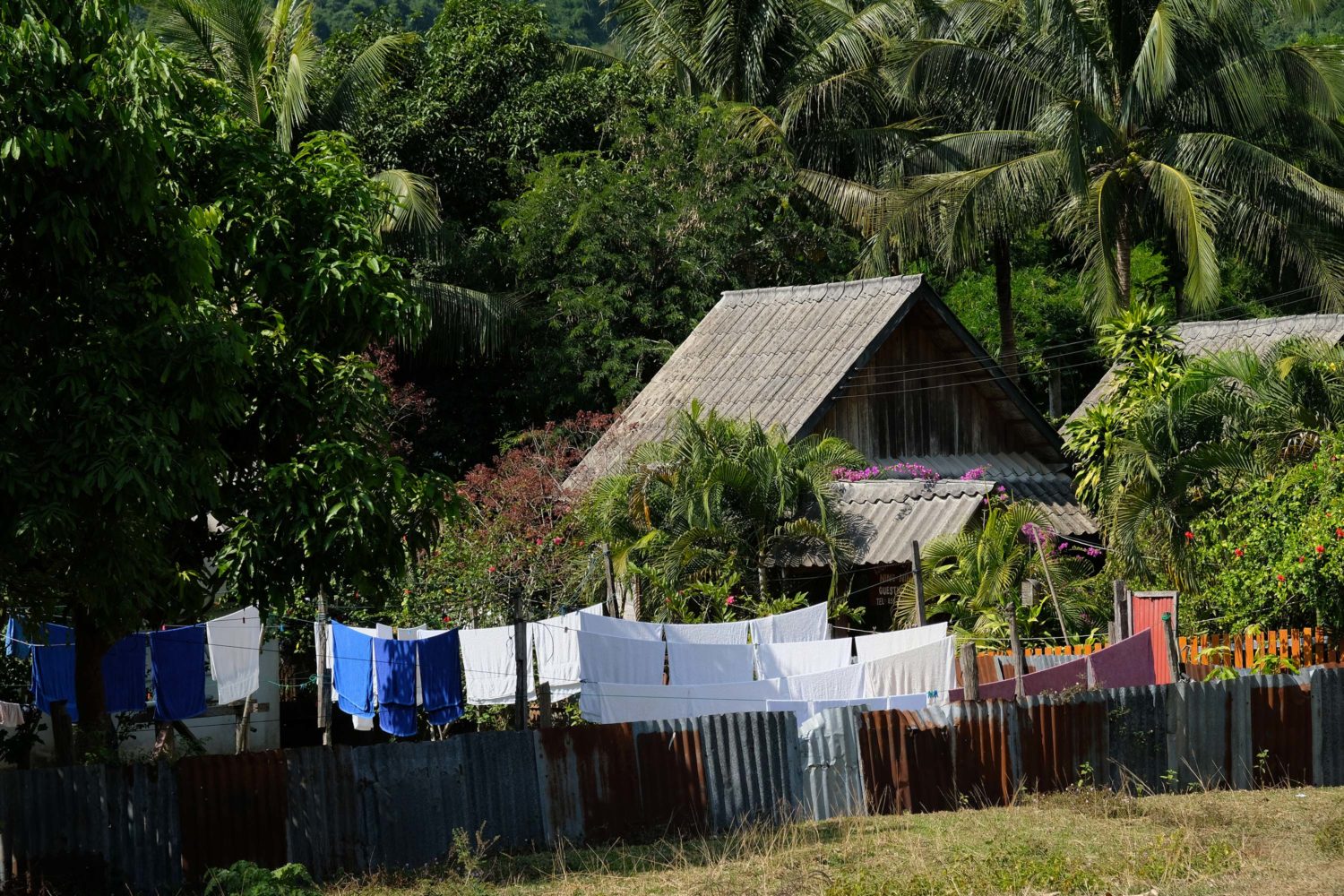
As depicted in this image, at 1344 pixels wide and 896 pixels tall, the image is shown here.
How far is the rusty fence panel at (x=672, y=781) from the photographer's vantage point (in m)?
9.63

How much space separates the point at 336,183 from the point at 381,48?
1659cm

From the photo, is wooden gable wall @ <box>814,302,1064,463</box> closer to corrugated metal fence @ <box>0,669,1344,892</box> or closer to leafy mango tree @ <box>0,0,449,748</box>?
corrugated metal fence @ <box>0,669,1344,892</box>

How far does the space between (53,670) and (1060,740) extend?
8590mm

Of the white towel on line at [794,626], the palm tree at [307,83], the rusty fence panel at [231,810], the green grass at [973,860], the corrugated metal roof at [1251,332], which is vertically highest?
the palm tree at [307,83]

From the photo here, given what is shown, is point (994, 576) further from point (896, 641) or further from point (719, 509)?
point (719, 509)

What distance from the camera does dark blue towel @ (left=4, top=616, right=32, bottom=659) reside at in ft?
41.1

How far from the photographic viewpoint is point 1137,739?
11016mm

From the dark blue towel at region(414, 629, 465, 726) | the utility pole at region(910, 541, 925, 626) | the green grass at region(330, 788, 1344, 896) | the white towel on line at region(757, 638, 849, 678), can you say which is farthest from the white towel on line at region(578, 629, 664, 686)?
the utility pole at region(910, 541, 925, 626)

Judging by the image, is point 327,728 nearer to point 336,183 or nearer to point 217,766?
point 217,766

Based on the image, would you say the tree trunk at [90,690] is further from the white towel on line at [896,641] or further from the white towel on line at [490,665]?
the white towel on line at [896,641]

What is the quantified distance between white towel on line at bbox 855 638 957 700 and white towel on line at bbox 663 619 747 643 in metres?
1.36

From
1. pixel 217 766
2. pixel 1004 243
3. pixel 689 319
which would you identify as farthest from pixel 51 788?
pixel 1004 243

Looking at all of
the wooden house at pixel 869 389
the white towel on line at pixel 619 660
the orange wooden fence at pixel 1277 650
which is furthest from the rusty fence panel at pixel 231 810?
the wooden house at pixel 869 389

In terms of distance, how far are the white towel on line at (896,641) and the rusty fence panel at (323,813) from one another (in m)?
5.16
